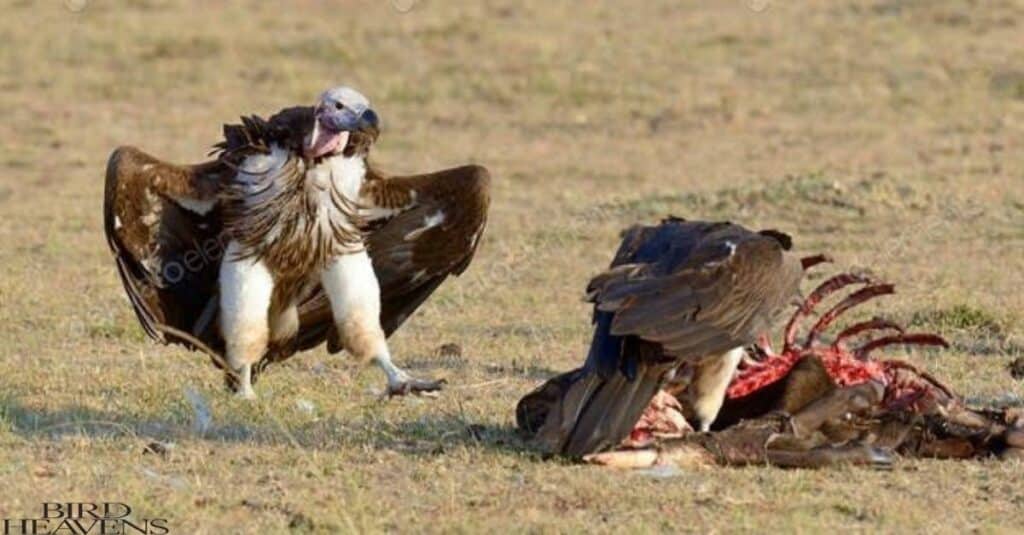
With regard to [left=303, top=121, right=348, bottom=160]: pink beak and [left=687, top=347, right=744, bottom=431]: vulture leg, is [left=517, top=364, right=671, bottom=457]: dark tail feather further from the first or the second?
[left=303, top=121, right=348, bottom=160]: pink beak

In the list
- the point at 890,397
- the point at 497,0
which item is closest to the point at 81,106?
the point at 497,0

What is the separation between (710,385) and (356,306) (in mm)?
1769

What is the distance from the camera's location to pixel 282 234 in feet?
24.5

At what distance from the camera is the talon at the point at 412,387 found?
23.9 ft

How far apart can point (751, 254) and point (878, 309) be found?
3.97 meters

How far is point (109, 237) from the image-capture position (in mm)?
7367

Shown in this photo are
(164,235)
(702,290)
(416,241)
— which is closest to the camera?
(702,290)

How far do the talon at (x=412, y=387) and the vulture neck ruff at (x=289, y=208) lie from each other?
54 cm

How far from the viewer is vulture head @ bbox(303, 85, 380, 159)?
24.4 ft

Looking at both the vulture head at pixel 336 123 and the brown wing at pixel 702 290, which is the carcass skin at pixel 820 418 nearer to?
the brown wing at pixel 702 290

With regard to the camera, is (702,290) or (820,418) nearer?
(702,290)

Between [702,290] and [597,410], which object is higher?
[702,290]

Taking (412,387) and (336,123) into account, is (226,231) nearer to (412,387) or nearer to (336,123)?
(336,123)

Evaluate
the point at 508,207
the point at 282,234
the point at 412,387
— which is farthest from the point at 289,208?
the point at 508,207
